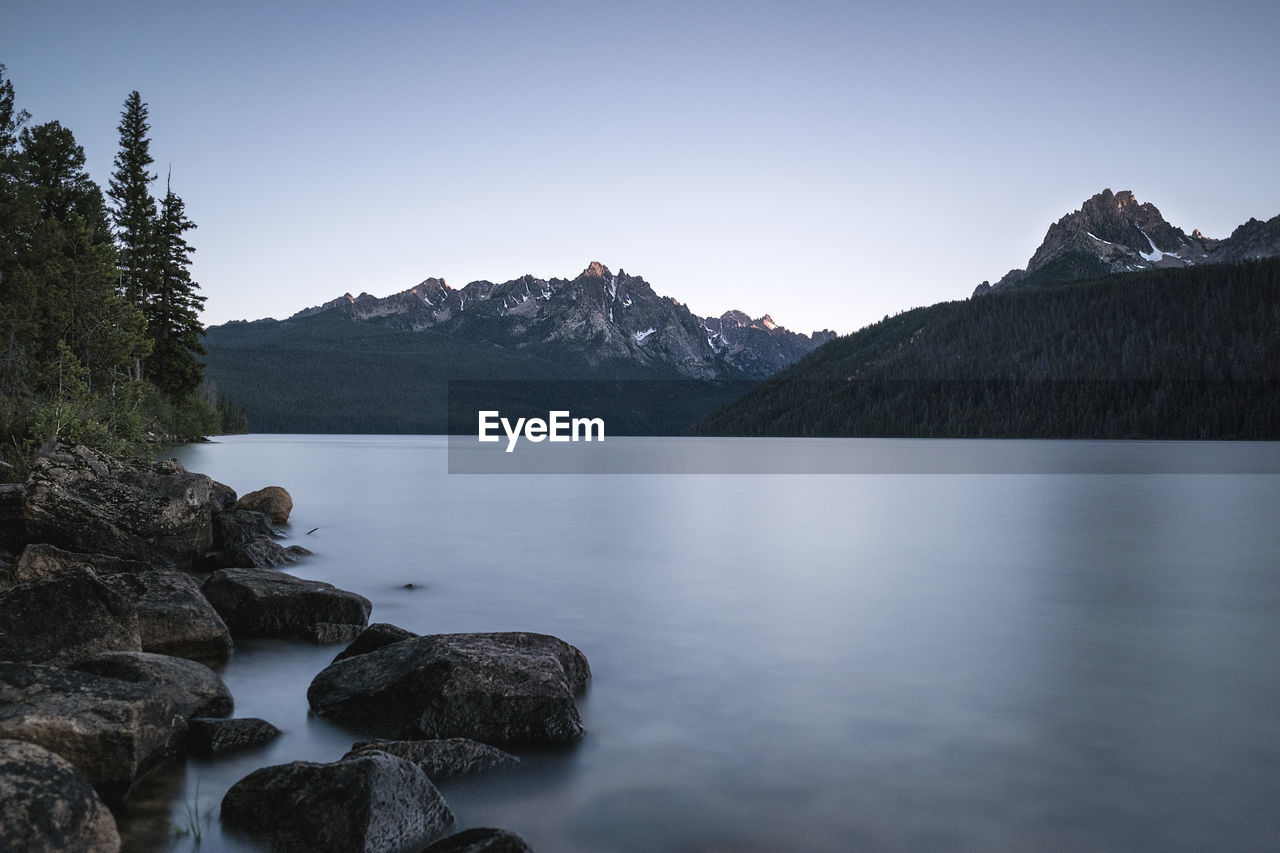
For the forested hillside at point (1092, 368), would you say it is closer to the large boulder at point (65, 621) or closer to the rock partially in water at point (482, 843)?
the large boulder at point (65, 621)

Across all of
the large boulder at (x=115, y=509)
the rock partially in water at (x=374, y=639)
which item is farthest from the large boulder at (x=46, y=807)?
the large boulder at (x=115, y=509)

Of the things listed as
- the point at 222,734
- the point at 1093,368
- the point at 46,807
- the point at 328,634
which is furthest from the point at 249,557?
→ the point at 1093,368

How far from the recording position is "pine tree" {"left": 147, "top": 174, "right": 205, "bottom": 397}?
6188 centimetres

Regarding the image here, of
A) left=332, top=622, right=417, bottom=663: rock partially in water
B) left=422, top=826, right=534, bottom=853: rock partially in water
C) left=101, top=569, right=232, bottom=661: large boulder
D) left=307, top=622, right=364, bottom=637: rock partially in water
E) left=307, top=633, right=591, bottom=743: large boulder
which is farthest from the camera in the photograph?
left=307, top=622, right=364, bottom=637: rock partially in water

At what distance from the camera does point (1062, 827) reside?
5812mm

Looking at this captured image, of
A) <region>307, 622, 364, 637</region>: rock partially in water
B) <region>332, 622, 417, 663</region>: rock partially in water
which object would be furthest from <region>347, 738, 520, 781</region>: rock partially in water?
<region>307, 622, 364, 637</region>: rock partially in water

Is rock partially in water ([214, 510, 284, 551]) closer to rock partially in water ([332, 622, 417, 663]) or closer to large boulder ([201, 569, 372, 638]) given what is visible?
large boulder ([201, 569, 372, 638])

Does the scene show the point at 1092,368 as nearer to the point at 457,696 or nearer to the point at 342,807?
the point at 457,696

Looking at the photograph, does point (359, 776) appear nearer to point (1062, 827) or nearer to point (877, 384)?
Result: point (1062, 827)

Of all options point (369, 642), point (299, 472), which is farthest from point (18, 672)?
point (299, 472)

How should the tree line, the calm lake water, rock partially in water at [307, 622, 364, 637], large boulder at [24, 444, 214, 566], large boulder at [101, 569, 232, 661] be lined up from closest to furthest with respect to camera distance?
the calm lake water, large boulder at [101, 569, 232, 661], rock partially in water at [307, 622, 364, 637], large boulder at [24, 444, 214, 566], the tree line

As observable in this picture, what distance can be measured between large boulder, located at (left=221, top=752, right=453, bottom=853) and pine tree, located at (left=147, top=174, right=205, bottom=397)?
64082 mm

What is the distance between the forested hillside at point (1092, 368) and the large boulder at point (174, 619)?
160023 millimetres

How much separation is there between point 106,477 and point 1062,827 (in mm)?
14469
